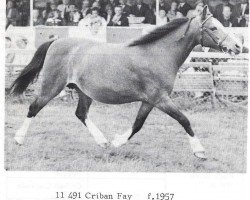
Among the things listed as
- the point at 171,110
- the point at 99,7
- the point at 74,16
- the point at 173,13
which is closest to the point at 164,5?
the point at 173,13

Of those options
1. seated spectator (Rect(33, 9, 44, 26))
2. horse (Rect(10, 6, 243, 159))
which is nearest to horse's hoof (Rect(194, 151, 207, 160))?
horse (Rect(10, 6, 243, 159))

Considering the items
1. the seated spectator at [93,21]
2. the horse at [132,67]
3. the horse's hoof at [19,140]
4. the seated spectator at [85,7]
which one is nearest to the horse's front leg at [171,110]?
the horse at [132,67]

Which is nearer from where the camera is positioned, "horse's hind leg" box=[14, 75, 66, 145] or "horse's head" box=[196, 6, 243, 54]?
"horse's head" box=[196, 6, 243, 54]

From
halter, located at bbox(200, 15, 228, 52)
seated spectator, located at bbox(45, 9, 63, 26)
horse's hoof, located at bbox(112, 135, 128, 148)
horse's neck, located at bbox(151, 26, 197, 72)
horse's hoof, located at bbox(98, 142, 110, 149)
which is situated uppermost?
seated spectator, located at bbox(45, 9, 63, 26)

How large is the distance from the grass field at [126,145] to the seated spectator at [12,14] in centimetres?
55

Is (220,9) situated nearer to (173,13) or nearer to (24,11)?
(173,13)

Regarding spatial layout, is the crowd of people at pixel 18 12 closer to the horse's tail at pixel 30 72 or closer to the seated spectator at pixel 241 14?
the horse's tail at pixel 30 72

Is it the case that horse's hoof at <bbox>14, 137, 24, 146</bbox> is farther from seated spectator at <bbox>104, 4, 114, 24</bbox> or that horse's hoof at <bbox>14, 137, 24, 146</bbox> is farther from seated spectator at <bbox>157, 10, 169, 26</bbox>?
seated spectator at <bbox>157, 10, 169, 26</bbox>

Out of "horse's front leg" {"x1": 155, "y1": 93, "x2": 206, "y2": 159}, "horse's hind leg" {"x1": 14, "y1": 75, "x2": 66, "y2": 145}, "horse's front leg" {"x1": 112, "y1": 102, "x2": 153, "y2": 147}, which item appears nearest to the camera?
"horse's front leg" {"x1": 155, "y1": 93, "x2": 206, "y2": 159}

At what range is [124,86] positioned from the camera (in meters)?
2.73

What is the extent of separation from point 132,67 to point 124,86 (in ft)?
0.43

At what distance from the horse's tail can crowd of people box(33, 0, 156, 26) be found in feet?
0.61

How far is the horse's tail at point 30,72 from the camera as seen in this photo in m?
2.92

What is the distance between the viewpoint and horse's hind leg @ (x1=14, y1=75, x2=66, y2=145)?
2.90 meters
